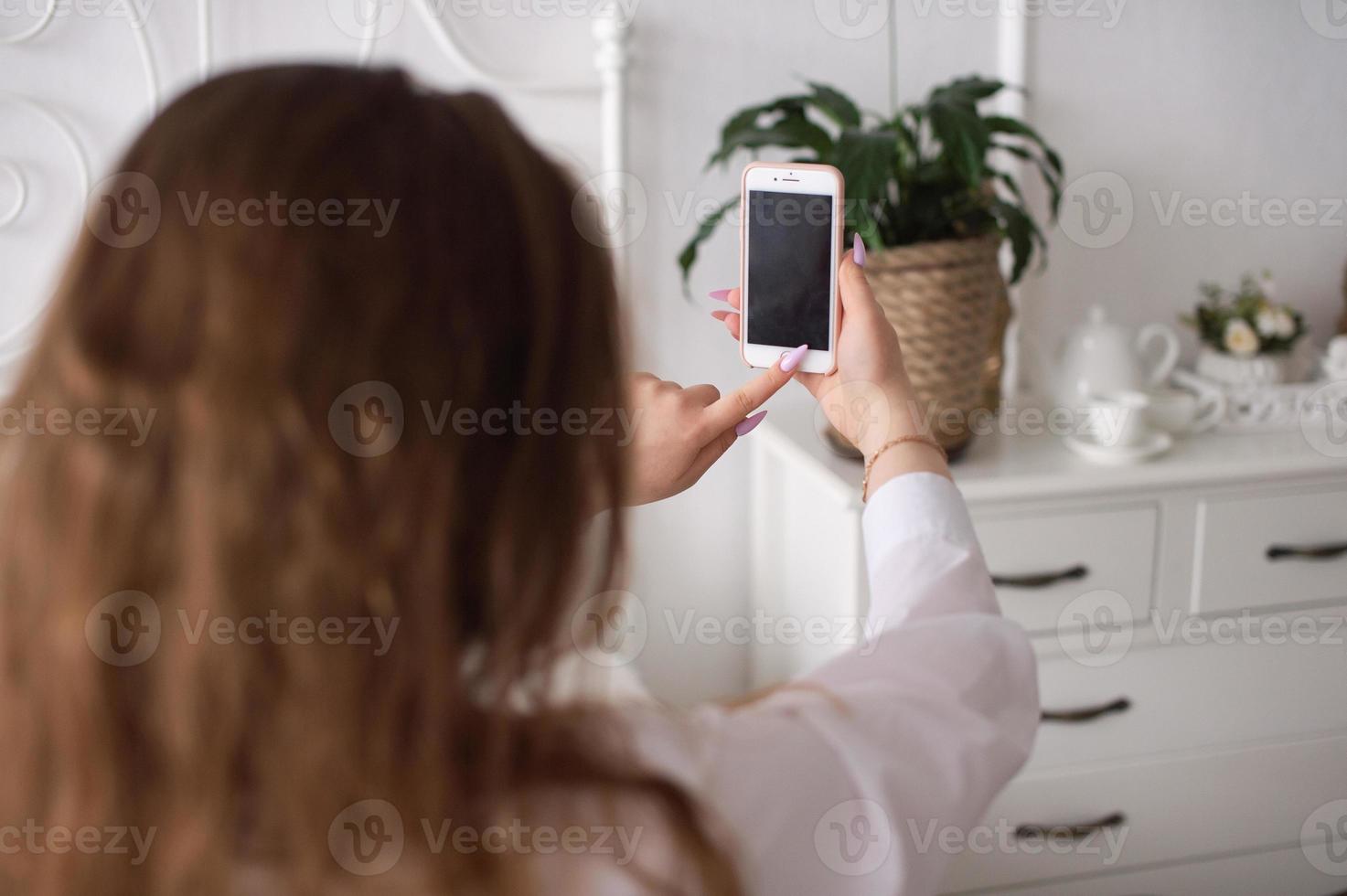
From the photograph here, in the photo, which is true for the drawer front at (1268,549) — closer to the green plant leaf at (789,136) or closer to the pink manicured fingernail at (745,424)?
the green plant leaf at (789,136)

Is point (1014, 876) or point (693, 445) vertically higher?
point (693, 445)

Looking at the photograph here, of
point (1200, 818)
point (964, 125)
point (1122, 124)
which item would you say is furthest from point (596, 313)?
point (1122, 124)

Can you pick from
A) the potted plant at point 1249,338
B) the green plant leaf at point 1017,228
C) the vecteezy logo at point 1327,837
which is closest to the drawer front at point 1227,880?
the vecteezy logo at point 1327,837

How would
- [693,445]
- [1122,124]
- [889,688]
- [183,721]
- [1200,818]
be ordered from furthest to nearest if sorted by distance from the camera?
[1122,124] → [1200,818] → [693,445] → [889,688] → [183,721]

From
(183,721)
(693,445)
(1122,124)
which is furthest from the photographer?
(1122,124)

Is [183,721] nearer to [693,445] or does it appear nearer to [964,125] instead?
[693,445]

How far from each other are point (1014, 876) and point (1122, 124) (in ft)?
A: 3.71

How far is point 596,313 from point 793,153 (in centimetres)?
123

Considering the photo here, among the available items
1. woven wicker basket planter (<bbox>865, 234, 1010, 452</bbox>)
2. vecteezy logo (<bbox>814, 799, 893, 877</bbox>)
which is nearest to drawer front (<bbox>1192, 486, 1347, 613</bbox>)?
woven wicker basket planter (<bbox>865, 234, 1010, 452</bbox>)

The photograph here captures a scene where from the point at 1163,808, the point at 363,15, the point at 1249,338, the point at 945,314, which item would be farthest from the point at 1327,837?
the point at 363,15

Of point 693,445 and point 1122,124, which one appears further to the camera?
point 1122,124

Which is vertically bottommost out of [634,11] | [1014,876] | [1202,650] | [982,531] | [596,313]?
[1014,876]

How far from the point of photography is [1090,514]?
1.51 metres

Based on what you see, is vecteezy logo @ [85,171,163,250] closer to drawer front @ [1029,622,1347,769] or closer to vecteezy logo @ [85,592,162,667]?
vecteezy logo @ [85,592,162,667]
